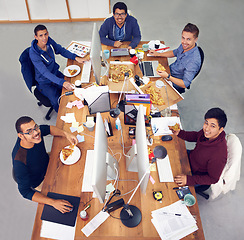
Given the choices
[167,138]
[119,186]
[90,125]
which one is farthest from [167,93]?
[119,186]

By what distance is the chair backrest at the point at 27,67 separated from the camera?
8.82 feet

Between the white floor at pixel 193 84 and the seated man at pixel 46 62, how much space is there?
648 millimetres

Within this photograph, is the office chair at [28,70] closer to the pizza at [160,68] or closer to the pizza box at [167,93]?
the pizza box at [167,93]

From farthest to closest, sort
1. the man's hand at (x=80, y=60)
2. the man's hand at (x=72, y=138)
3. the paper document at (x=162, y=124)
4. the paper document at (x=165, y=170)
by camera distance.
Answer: the man's hand at (x=80, y=60) < the paper document at (x=162, y=124) < the man's hand at (x=72, y=138) < the paper document at (x=165, y=170)

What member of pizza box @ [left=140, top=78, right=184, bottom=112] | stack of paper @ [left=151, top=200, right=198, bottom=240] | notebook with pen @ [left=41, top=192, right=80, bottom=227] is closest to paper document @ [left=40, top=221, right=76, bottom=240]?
notebook with pen @ [left=41, top=192, right=80, bottom=227]

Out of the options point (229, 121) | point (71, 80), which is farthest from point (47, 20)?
point (229, 121)

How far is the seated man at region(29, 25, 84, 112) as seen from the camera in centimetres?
268

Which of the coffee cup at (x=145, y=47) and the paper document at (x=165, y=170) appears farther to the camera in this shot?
the coffee cup at (x=145, y=47)

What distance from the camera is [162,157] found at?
1982mm

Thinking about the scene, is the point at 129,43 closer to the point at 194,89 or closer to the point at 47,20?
the point at 194,89

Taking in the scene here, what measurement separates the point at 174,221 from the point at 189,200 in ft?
0.76

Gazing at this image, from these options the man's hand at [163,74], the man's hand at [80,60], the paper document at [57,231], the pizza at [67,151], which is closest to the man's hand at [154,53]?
the man's hand at [163,74]

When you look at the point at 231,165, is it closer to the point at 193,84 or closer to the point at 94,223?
the point at 94,223

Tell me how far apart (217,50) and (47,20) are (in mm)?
3924
